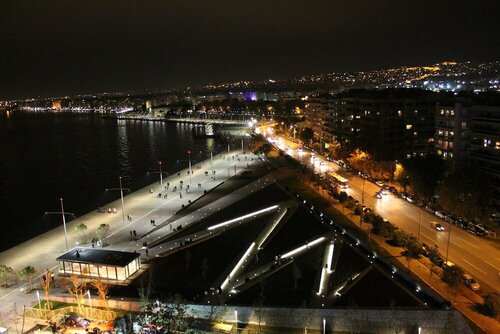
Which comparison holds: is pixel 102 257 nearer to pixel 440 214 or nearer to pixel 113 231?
pixel 113 231

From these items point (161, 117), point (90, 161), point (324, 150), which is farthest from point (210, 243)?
point (161, 117)

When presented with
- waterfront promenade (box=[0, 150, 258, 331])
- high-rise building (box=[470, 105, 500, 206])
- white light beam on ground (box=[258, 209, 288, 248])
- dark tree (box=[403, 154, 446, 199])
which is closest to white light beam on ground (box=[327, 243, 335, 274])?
white light beam on ground (box=[258, 209, 288, 248])

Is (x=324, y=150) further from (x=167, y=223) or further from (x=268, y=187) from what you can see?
(x=167, y=223)

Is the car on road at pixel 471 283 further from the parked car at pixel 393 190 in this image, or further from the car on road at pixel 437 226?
the parked car at pixel 393 190

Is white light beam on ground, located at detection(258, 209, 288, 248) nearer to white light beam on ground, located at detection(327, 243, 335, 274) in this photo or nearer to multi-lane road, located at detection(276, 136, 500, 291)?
white light beam on ground, located at detection(327, 243, 335, 274)

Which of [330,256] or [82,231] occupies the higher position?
[330,256]

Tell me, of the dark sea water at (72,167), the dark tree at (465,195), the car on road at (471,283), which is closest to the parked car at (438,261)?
the car on road at (471,283)

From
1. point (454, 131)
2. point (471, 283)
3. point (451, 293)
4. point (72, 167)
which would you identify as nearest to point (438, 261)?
point (471, 283)

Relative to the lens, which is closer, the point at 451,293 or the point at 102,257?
the point at 451,293
